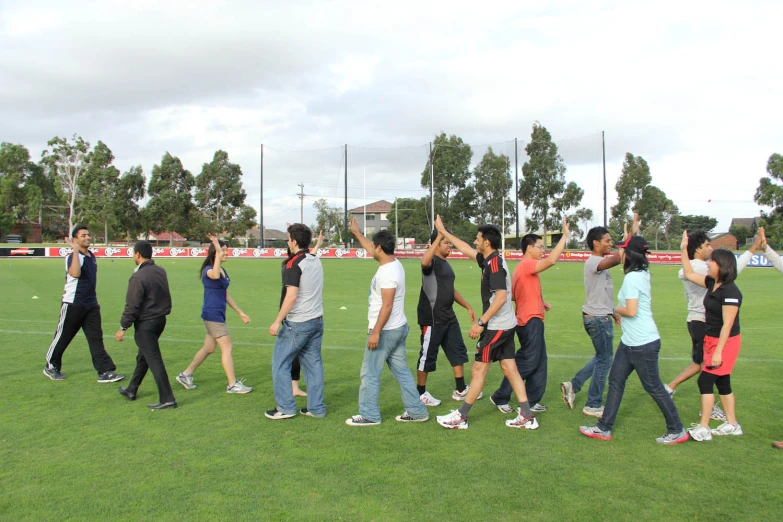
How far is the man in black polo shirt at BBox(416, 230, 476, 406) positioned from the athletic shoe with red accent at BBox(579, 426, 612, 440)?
153cm

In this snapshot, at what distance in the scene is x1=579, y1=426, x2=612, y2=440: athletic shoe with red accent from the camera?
4789 mm

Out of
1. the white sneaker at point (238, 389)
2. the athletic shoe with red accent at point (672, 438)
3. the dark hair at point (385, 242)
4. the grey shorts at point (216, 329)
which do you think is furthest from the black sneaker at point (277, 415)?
the athletic shoe with red accent at point (672, 438)

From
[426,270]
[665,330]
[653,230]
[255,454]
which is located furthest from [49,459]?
[653,230]

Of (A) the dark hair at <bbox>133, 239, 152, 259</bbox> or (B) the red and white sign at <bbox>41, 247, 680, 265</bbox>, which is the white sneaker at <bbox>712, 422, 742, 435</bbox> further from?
(B) the red and white sign at <bbox>41, 247, 680, 265</bbox>

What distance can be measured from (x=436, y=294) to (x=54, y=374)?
16.6 feet

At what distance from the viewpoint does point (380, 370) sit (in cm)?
516

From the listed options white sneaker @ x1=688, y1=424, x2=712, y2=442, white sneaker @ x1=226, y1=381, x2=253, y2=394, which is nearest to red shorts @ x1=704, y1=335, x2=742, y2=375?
white sneaker @ x1=688, y1=424, x2=712, y2=442

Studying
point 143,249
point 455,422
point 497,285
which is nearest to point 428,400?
point 455,422

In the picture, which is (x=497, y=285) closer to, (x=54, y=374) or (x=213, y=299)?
(x=213, y=299)

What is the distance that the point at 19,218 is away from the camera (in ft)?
210

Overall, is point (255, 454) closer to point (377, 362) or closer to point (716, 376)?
point (377, 362)

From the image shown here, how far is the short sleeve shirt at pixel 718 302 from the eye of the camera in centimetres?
457

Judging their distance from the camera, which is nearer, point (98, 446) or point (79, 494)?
point (79, 494)

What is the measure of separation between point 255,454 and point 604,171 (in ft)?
166
